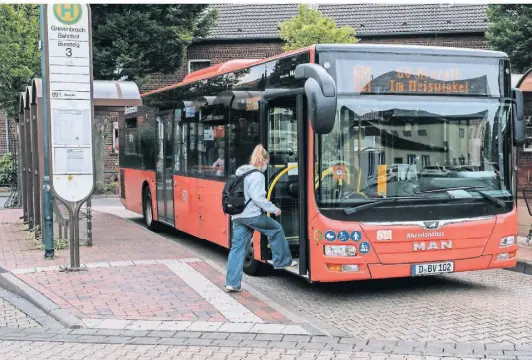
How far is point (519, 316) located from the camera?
7.11 metres

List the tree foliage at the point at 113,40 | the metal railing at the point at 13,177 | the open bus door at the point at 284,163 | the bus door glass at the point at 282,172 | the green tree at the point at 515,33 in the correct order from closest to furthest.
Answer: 1. the open bus door at the point at 284,163
2. the bus door glass at the point at 282,172
3. the metal railing at the point at 13,177
4. the green tree at the point at 515,33
5. the tree foliage at the point at 113,40

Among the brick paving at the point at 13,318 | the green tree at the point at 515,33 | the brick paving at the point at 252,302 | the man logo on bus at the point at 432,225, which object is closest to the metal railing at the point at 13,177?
the brick paving at the point at 252,302

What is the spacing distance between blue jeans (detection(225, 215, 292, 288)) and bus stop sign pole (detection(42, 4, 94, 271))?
8.17ft

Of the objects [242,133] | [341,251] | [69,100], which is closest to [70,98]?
[69,100]

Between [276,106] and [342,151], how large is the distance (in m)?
1.33

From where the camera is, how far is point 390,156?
7488 mm

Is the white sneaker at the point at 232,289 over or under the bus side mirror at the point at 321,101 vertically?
under

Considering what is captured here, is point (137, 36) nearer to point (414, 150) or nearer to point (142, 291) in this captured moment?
point (142, 291)

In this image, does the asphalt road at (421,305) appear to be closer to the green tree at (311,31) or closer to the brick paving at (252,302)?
the brick paving at (252,302)

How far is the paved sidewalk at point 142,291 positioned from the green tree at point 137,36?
45.3ft

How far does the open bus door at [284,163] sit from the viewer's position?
7986 millimetres

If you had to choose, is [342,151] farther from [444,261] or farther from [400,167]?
[444,261]

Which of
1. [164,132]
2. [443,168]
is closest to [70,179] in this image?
[164,132]

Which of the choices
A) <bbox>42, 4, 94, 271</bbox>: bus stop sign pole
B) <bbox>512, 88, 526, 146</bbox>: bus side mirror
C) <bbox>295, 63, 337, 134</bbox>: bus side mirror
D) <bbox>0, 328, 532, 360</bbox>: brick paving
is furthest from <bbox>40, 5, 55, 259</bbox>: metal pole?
<bbox>512, 88, 526, 146</bbox>: bus side mirror
